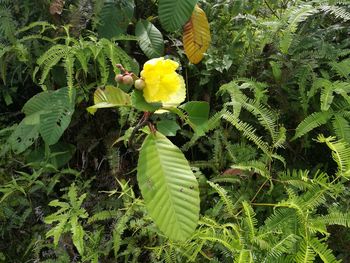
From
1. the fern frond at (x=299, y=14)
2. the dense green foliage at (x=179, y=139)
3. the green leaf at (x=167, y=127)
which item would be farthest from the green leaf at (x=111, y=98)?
the fern frond at (x=299, y=14)

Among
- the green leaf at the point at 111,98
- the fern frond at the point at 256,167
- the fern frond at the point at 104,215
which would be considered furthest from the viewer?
the fern frond at the point at 104,215

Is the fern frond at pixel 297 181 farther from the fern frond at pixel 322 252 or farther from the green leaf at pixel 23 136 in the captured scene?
the green leaf at pixel 23 136

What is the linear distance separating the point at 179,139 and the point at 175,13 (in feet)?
2.18

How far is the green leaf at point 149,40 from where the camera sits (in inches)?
92.1

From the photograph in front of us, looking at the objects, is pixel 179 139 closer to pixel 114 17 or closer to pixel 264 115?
pixel 264 115

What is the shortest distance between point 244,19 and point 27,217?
1598 millimetres

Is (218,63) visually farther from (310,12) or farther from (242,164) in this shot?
(242,164)

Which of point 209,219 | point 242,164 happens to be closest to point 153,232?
point 209,219

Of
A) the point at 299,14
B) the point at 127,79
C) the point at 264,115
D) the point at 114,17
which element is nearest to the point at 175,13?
the point at 114,17

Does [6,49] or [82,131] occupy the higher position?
[6,49]

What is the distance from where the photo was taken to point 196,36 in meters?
2.31

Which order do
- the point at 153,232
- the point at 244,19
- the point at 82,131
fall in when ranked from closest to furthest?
the point at 153,232 < the point at 82,131 < the point at 244,19

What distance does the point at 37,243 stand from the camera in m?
1.91

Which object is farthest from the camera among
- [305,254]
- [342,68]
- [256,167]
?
[342,68]
